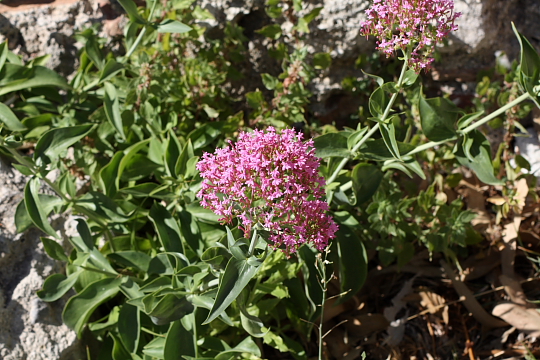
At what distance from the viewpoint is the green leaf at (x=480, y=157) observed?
2.64 meters

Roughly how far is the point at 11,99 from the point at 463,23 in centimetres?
299

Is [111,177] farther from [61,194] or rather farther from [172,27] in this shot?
[172,27]

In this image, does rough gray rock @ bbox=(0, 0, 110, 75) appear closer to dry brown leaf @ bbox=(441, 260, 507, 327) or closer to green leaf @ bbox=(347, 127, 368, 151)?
green leaf @ bbox=(347, 127, 368, 151)

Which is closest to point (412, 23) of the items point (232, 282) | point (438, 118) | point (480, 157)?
point (438, 118)

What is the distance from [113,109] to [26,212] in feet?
2.41

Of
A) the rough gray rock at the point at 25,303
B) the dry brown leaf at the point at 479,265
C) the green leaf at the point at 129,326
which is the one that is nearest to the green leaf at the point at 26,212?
the rough gray rock at the point at 25,303

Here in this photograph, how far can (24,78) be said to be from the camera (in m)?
3.33

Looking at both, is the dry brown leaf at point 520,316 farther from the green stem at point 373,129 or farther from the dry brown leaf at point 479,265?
the green stem at point 373,129

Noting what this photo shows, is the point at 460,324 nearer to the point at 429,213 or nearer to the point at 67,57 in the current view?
the point at 429,213

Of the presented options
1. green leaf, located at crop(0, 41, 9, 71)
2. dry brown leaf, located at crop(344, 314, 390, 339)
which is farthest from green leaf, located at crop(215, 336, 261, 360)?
green leaf, located at crop(0, 41, 9, 71)

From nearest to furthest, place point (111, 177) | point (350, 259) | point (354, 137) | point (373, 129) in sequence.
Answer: point (373, 129), point (354, 137), point (350, 259), point (111, 177)

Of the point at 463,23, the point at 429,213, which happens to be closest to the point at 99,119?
the point at 429,213

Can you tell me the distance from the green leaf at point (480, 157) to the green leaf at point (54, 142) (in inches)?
78.6

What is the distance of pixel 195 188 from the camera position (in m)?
2.81
